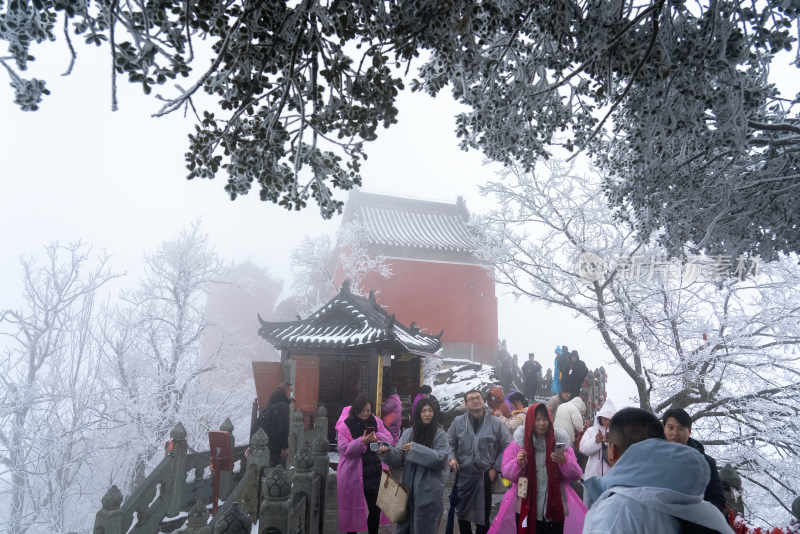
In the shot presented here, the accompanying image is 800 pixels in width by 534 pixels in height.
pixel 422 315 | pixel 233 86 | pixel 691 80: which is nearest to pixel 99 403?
pixel 422 315

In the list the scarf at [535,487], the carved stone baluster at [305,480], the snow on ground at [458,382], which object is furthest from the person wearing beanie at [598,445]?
the snow on ground at [458,382]

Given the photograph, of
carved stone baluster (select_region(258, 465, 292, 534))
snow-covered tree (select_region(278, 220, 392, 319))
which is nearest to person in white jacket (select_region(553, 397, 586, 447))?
carved stone baluster (select_region(258, 465, 292, 534))

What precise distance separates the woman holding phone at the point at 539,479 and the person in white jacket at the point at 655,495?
195 cm

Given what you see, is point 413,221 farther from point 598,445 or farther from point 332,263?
point 598,445

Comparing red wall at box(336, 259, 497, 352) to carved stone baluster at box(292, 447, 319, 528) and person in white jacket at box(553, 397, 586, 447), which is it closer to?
person in white jacket at box(553, 397, 586, 447)

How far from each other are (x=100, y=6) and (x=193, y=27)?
1.46 feet

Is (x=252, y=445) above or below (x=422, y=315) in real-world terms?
below

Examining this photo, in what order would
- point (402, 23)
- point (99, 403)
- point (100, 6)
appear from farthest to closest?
1. point (99, 403)
2. point (402, 23)
3. point (100, 6)

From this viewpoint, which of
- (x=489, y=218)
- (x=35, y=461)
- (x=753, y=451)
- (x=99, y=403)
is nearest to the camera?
(x=753, y=451)

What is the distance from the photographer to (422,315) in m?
21.5

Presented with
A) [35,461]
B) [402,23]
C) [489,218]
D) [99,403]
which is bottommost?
[35,461]

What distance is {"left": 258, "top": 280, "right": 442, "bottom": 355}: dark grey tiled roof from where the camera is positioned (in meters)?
10.1

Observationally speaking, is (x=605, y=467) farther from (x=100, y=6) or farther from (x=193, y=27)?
(x=100, y=6)

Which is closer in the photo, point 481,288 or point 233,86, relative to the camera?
point 233,86
